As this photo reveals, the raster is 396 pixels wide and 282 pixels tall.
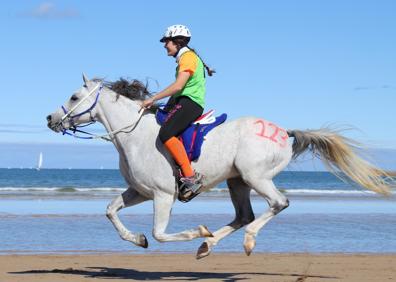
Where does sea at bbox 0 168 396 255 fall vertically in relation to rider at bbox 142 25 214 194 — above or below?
below

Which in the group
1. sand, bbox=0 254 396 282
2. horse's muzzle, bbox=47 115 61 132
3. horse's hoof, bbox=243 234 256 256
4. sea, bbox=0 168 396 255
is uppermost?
horse's muzzle, bbox=47 115 61 132

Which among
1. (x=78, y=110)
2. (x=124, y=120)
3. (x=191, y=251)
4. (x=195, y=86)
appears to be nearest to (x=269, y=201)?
(x=195, y=86)

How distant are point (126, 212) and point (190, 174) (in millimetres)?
14029

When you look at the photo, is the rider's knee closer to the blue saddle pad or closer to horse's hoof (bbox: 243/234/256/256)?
the blue saddle pad

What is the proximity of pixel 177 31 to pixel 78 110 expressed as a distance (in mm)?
1534

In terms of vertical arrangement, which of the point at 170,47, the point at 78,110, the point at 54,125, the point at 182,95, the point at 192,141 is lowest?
the point at 192,141

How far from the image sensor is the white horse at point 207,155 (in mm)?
9406

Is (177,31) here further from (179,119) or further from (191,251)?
(191,251)

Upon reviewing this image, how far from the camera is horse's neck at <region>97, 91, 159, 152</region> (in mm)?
9633

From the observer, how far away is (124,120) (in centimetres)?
972

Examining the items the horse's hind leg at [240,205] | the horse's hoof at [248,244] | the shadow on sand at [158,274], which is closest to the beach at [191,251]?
the shadow on sand at [158,274]

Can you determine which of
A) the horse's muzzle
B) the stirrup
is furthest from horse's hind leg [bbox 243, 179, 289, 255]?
the horse's muzzle

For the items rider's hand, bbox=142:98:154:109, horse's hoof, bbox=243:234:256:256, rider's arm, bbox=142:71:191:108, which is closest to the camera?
rider's arm, bbox=142:71:191:108

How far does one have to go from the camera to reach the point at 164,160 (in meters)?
9.44
